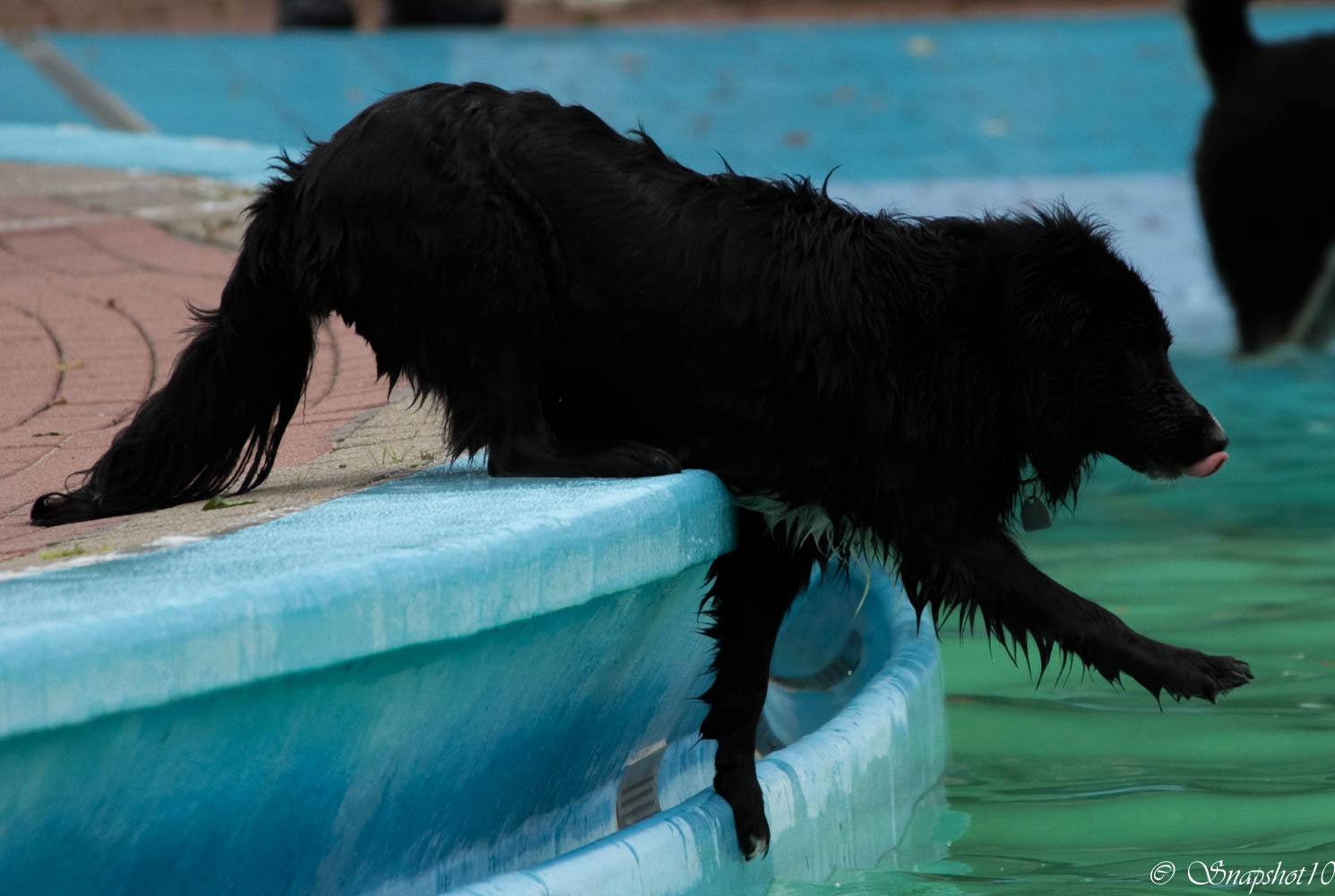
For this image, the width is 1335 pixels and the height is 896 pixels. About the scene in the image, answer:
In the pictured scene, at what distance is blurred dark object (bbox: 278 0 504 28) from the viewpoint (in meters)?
11.9

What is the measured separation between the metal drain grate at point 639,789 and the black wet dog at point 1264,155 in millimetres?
4990

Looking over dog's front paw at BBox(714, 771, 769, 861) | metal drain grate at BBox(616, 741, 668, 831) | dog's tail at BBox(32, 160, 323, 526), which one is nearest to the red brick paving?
dog's tail at BBox(32, 160, 323, 526)

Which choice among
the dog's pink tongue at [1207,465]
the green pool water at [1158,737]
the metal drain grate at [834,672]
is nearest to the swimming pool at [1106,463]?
the green pool water at [1158,737]

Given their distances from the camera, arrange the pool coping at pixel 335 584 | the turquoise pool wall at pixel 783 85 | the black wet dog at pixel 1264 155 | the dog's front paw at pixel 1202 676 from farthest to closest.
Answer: the turquoise pool wall at pixel 783 85
the black wet dog at pixel 1264 155
the dog's front paw at pixel 1202 676
the pool coping at pixel 335 584

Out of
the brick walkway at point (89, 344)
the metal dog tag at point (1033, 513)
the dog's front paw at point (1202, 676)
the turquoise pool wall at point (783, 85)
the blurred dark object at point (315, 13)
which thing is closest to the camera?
the dog's front paw at point (1202, 676)

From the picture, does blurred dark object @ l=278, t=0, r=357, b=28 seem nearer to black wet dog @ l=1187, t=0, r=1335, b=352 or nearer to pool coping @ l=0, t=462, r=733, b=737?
black wet dog @ l=1187, t=0, r=1335, b=352

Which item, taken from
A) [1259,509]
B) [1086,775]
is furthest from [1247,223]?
[1086,775]

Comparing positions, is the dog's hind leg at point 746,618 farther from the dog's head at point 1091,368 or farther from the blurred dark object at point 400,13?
the blurred dark object at point 400,13

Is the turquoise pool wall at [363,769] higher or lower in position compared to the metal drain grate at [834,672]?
higher

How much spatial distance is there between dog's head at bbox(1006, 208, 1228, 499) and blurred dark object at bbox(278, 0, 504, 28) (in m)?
10.2

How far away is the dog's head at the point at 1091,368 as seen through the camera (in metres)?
2.44

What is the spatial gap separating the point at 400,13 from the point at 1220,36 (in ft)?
22.7

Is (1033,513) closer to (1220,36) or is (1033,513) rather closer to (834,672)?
(834,672)

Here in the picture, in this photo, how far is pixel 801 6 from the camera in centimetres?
1395
